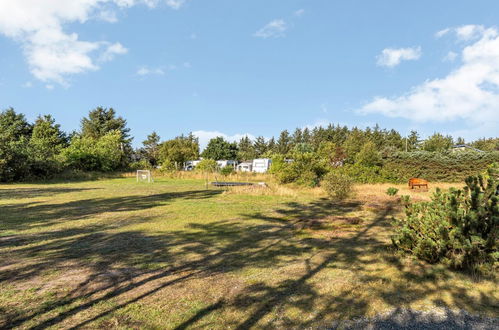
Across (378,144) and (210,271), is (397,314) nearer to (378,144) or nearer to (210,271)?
(210,271)

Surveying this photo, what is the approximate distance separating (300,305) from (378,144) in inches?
2479

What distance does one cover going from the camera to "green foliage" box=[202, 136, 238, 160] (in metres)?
62.1

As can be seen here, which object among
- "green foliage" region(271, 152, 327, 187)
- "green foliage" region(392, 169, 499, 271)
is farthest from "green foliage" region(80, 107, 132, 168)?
"green foliage" region(392, 169, 499, 271)

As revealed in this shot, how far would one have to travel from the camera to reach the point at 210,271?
4.73 m

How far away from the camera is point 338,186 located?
14.9 metres

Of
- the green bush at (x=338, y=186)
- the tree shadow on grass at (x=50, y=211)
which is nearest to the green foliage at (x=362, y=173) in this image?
the green bush at (x=338, y=186)

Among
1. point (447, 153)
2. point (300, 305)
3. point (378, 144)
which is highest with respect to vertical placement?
point (378, 144)

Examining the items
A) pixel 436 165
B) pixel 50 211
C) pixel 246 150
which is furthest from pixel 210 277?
pixel 246 150

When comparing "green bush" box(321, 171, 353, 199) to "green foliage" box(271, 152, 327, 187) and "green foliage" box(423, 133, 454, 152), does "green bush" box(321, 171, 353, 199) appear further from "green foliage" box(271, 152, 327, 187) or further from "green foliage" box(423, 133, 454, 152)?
"green foliage" box(423, 133, 454, 152)

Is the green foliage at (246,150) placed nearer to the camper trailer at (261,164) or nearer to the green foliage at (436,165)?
the camper trailer at (261,164)

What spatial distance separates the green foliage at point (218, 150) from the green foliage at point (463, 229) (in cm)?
5705

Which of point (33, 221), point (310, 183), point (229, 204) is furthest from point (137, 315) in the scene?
point (310, 183)

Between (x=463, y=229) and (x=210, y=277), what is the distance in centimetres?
393

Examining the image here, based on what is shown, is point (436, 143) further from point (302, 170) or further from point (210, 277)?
point (210, 277)
